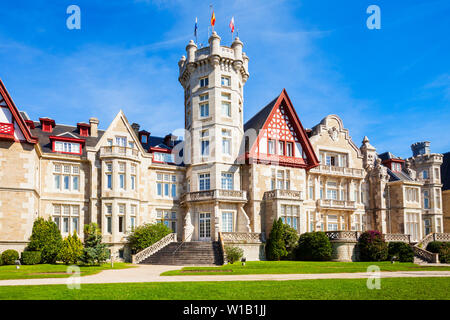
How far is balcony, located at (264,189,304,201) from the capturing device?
128 feet

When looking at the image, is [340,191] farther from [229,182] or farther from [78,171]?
[78,171]

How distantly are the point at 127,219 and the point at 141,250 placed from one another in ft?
10.2

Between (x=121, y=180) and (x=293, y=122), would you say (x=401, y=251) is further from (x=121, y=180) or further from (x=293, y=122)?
(x=121, y=180)

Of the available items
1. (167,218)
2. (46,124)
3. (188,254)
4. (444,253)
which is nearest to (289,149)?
(167,218)

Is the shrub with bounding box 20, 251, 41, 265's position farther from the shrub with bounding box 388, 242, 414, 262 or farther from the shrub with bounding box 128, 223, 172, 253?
the shrub with bounding box 388, 242, 414, 262

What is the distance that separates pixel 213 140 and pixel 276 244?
422 inches

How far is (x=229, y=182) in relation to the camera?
40.1m

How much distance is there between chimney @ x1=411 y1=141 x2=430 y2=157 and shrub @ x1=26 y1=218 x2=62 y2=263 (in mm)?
44748

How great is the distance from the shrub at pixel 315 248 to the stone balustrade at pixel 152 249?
430 inches

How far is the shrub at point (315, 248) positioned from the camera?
3681 cm

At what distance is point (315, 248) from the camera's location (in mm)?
36906

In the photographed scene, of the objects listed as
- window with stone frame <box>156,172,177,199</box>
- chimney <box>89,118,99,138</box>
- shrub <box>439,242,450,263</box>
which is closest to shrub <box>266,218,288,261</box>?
window with stone frame <box>156,172,177,199</box>

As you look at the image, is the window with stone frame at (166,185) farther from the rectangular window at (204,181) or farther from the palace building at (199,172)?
the rectangular window at (204,181)
